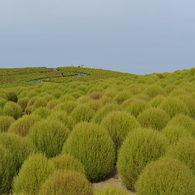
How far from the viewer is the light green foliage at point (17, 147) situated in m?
4.64

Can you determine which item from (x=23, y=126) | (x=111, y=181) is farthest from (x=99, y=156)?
(x=23, y=126)

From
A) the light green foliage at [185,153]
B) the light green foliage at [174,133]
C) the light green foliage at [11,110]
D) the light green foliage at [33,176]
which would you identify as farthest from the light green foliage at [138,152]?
the light green foliage at [11,110]

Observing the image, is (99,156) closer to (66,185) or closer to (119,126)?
(119,126)

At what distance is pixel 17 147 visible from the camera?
4766 millimetres

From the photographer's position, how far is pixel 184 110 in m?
7.30

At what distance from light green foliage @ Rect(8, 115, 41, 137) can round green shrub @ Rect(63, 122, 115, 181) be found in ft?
7.84

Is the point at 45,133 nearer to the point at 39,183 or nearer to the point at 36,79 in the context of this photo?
the point at 39,183

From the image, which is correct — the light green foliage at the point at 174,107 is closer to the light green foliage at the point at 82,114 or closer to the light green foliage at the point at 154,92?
the light green foliage at the point at 82,114

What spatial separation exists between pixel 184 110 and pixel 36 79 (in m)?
39.5

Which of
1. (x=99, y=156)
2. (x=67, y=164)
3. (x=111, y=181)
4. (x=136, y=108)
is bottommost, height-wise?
(x=111, y=181)

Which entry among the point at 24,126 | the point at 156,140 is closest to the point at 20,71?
the point at 24,126

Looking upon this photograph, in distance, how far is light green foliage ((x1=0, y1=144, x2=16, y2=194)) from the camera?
13.5ft

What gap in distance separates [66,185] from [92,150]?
4.85 feet

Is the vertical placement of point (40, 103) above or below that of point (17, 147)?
below
